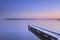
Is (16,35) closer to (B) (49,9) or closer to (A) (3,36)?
(A) (3,36)

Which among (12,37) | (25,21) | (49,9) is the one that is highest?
(49,9)

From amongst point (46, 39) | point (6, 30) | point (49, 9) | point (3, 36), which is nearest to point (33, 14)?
point (49, 9)

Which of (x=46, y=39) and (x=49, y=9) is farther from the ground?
(x=49, y=9)

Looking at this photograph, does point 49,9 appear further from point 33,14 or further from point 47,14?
point 33,14

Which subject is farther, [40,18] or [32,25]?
[32,25]

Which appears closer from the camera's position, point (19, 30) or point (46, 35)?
point (46, 35)

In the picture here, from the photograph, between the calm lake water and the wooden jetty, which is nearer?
the wooden jetty

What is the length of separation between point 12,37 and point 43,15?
113 cm

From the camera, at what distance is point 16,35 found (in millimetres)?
3037

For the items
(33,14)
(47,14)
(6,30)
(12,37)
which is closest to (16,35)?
(12,37)

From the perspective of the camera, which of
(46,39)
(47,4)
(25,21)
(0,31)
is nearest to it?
(46,39)

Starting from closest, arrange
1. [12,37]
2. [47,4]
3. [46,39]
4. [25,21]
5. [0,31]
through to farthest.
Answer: [46,39], [12,37], [0,31], [47,4], [25,21]

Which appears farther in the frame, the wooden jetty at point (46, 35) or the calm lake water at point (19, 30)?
the calm lake water at point (19, 30)

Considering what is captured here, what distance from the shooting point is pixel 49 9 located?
3.64 m
